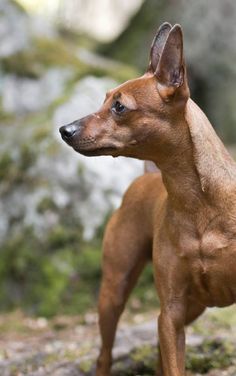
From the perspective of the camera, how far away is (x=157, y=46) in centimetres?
529

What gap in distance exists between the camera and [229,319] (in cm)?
841

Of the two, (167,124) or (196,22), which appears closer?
(167,124)

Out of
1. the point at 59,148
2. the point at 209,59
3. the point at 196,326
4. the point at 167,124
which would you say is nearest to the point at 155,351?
the point at 196,326

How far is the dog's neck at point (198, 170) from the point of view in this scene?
4.95 meters

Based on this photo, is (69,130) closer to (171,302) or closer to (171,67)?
(171,67)

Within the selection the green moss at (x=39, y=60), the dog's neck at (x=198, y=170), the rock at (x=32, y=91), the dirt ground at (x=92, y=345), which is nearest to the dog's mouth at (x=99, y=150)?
the dog's neck at (x=198, y=170)

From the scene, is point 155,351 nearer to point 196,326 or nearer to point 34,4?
point 196,326

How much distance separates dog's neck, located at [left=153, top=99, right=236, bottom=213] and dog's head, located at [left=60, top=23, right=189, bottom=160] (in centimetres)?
12

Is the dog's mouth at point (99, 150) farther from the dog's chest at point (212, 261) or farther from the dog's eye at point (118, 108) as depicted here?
the dog's chest at point (212, 261)

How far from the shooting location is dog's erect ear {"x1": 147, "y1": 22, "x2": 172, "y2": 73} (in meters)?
5.18

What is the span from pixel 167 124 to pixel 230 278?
41.6 inches

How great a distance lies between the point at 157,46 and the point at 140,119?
68 cm

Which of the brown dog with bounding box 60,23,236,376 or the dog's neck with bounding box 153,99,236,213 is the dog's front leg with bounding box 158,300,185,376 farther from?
the dog's neck with bounding box 153,99,236,213

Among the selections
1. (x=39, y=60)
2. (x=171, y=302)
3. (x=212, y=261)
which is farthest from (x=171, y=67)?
(x=39, y=60)
